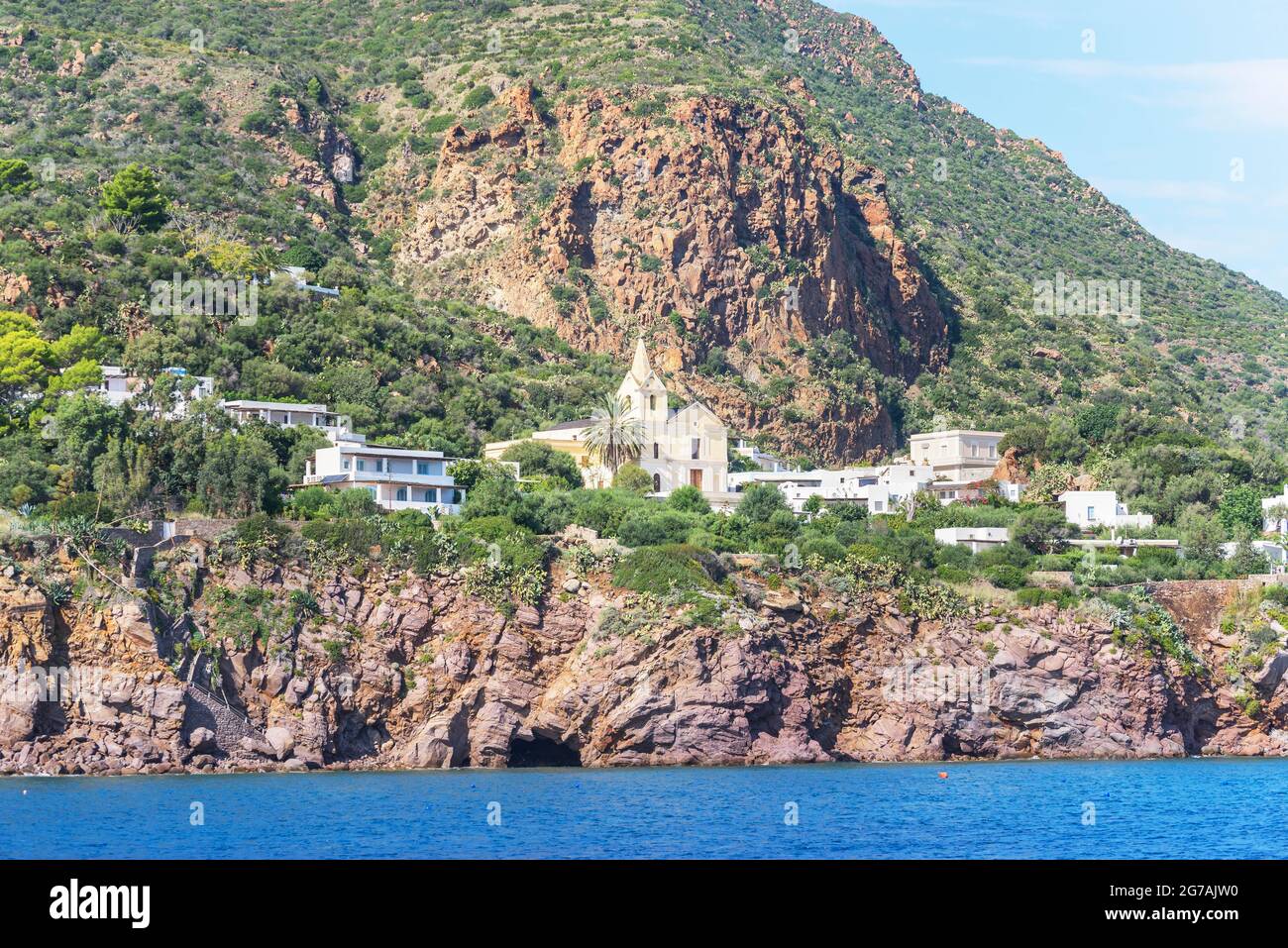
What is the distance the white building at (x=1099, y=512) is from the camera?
241ft

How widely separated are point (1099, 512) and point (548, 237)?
131 feet

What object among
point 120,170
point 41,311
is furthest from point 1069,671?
point 120,170

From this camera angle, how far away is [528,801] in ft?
140

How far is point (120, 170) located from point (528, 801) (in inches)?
2425

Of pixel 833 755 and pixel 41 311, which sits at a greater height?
pixel 41 311

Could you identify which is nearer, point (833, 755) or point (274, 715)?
point (274, 715)

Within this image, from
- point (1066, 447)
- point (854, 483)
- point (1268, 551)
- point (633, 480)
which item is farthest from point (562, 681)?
point (1066, 447)

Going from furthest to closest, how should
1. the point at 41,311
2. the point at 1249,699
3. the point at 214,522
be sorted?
the point at 41,311
the point at 1249,699
the point at 214,522

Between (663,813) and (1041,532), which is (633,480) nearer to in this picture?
(1041,532)

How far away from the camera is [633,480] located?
75.2m

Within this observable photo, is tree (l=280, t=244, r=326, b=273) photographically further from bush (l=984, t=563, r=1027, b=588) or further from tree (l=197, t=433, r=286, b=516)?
bush (l=984, t=563, r=1027, b=588)

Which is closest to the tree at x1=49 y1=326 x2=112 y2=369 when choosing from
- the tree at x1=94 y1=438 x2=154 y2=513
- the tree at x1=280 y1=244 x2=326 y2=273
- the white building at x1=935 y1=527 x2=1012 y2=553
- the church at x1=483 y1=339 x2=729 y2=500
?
the tree at x1=94 y1=438 x2=154 y2=513
